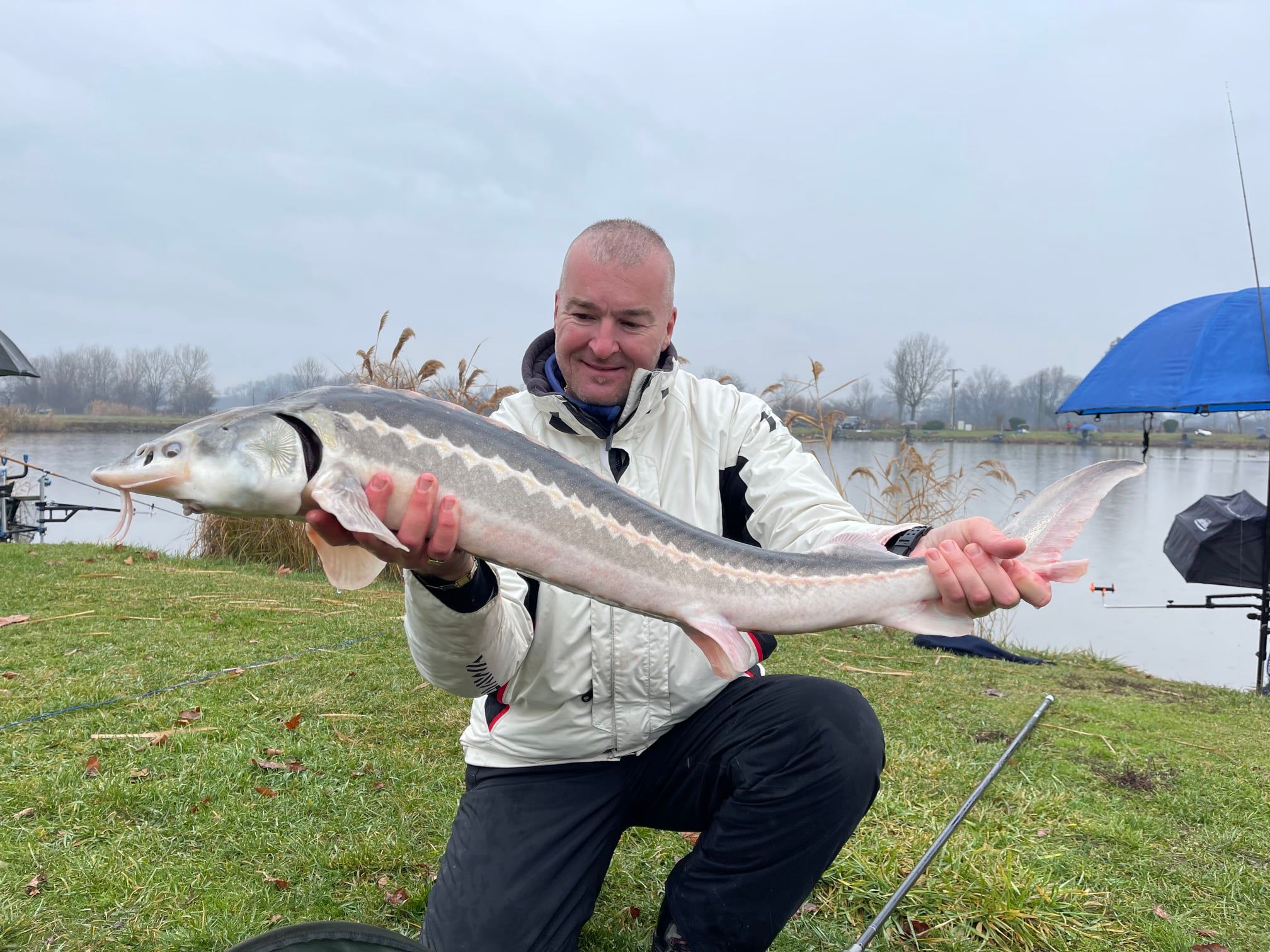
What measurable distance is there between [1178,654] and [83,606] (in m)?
10.7

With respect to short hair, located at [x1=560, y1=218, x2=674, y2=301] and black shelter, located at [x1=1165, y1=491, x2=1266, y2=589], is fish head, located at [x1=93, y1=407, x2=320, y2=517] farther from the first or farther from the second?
black shelter, located at [x1=1165, y1=491, x2=1266, y2=589]

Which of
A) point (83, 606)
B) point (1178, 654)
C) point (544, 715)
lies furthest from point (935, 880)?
point (1178, 654)

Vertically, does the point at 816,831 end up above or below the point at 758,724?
below

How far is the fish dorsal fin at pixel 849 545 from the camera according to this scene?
2006mm

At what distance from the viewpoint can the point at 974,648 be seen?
21.4 feet

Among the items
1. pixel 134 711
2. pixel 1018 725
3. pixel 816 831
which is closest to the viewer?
pixel 816 831

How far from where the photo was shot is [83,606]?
570cm

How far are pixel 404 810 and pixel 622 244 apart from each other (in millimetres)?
2125

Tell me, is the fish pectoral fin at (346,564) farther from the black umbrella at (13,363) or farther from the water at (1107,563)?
the black umbrella at (13,363)

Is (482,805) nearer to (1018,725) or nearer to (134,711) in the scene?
(134,711)

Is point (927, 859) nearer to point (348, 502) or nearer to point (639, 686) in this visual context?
point (639, 686)

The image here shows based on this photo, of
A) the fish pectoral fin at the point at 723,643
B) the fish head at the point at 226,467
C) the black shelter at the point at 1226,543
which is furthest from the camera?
the black shelter at the point at 1226,543

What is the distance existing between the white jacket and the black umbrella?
354 inches

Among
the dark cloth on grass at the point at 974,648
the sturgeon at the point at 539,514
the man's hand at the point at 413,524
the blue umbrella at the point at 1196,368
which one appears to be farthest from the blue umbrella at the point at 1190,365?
the man's hand at the point at 413,524
